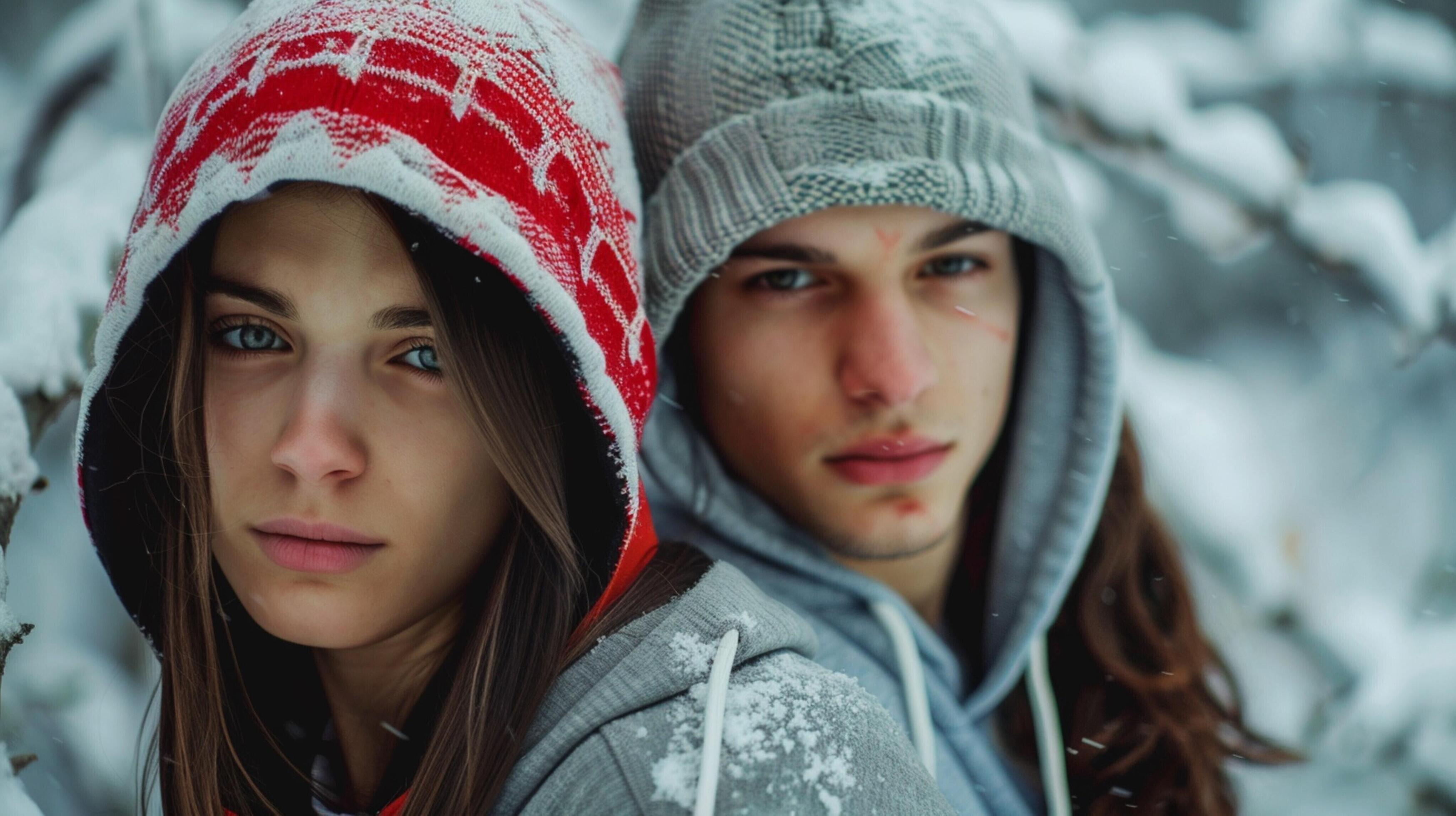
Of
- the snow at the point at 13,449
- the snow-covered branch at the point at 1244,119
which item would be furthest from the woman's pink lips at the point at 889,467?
the snow-covered branch at the point at 1244,119

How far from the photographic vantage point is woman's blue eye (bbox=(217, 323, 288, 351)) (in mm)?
1196

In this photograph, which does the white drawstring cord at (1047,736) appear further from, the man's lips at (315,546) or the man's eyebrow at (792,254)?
the man's lips at (315,546)

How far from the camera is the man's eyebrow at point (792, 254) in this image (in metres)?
1.57

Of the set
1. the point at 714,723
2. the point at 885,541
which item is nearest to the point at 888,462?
the point at 885,541

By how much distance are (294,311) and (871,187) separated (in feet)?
2.67

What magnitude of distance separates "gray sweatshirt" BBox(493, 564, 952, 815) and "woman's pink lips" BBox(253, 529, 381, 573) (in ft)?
0.90

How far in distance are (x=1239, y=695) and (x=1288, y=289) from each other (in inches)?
61.9

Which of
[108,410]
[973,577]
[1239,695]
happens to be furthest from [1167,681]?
[108,410]

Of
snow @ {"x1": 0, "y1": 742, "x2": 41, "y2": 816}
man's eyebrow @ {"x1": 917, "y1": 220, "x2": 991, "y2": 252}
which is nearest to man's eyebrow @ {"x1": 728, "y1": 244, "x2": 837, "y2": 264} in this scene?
man's eyebrow @ {"x1": 917, "y1": 220, "x2": 991, "y2": 252}

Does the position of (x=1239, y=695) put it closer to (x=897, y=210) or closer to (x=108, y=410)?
(x=897, y=210)

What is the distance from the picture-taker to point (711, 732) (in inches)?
38.8

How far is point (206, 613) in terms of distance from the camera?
4.18 feet

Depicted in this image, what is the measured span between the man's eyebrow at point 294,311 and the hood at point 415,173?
0.28 ft

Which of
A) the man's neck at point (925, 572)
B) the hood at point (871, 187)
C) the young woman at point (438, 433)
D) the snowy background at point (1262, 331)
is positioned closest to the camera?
the young woman at point (438, 433)
